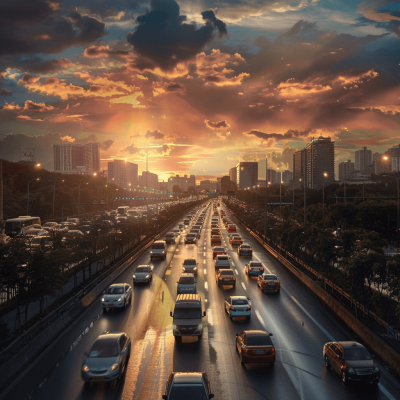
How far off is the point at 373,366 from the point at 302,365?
294 cm

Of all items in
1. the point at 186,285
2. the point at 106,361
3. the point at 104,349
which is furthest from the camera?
the point at 186,285

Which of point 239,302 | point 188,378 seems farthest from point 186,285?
point 188,378

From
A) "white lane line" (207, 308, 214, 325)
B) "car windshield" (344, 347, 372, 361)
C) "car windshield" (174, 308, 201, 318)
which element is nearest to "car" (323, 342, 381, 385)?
"car windshield" (344, 347, 372, 361)

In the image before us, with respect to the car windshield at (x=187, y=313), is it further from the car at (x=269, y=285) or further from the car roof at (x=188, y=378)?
the car at (x=269, y=285)

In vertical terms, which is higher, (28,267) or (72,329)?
(28,267)

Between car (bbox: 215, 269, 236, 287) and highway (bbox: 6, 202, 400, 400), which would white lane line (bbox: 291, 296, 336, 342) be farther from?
car (bbox: 215, 269, 236, 287)

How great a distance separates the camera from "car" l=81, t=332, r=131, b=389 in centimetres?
1294

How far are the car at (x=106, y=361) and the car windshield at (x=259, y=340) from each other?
5184 mm

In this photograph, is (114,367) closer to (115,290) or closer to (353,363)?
(353,363)

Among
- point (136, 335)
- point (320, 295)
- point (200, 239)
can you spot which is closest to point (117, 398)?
point (136, 335)

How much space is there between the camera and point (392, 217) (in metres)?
69.8

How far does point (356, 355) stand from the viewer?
13656mm

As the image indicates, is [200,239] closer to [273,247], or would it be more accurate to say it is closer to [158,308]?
[273,247]

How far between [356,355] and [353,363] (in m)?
0.41
